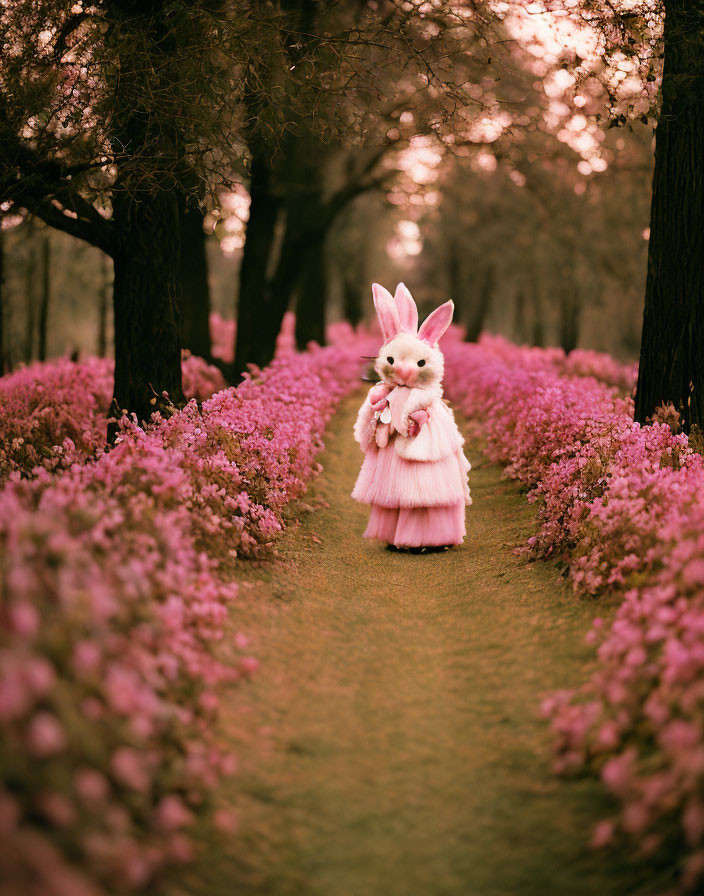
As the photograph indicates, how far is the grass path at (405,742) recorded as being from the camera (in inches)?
138

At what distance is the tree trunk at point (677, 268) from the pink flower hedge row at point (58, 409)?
6119 millimetres

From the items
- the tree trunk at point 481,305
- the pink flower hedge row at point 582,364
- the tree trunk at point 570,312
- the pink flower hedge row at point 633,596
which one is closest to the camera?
the pink flower hedge row at point 633,596

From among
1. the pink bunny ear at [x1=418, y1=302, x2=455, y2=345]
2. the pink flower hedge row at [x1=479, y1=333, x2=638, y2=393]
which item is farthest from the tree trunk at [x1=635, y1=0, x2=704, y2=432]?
the pink flower hedge row at [x1=479, y1=333, x2=638, y2=393]

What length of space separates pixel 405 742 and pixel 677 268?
20.2 ft

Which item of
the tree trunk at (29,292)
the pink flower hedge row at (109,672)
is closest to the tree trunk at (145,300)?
the pink flower hedge row at (109,672)

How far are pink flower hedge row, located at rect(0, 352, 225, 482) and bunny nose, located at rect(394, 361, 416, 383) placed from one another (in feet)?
11.0

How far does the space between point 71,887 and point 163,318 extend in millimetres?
7835

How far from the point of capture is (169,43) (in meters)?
8.73

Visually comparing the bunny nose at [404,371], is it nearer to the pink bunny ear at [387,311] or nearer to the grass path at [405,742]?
the pink bunny ear at [387,311]

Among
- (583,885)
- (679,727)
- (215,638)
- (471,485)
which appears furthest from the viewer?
(471,485)

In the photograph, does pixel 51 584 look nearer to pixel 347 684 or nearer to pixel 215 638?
pixel 215 638

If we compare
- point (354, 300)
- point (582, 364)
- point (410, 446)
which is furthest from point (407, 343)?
point (354, 300)

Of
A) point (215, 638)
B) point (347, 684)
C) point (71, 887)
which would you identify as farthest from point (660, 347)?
point (71, 887)

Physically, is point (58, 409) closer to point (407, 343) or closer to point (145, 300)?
point (145, 300)
